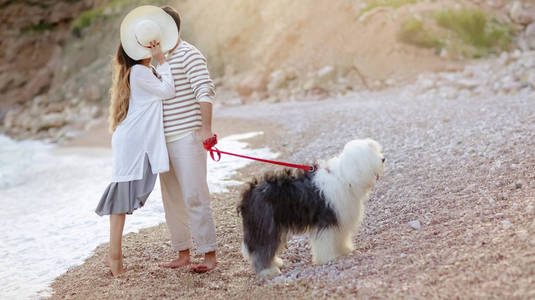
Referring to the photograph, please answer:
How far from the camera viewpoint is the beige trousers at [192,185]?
147 inches

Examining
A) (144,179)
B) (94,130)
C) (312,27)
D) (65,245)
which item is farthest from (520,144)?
(94,130)

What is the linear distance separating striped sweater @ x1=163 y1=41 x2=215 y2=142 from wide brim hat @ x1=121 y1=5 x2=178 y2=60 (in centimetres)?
11

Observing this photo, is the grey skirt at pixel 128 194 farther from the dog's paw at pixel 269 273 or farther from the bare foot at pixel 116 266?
the dog's paw at pixel 269 273

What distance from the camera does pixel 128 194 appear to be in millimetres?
3854

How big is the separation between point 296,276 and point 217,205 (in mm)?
2798

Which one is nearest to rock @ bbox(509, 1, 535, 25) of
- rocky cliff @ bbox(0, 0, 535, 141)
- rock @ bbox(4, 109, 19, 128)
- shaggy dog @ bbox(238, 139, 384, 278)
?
rocky cliff @ bbox(0, 0, 535, 141)

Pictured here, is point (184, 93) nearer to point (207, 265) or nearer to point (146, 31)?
point (146, 31)

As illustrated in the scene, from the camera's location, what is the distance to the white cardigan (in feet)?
12.2

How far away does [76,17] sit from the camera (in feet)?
96.9

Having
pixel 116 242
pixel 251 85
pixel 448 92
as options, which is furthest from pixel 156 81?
pixel 251 85

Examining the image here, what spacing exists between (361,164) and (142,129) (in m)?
1.53

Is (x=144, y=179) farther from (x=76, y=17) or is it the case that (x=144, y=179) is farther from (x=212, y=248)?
(x=76, y=17)

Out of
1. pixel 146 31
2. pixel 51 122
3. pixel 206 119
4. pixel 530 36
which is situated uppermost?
pixel 530 36

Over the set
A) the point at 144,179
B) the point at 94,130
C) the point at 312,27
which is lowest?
the point at 94,130
